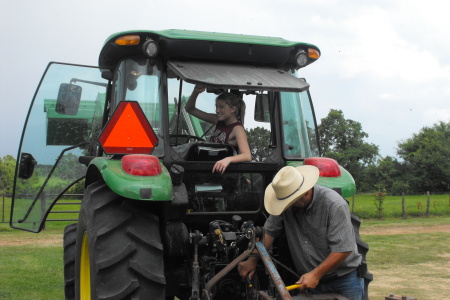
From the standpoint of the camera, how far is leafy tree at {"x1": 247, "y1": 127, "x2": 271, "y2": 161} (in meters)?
4.72

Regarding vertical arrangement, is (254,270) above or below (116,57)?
below

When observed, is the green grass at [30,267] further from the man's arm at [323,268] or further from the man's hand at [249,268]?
the man's arm at [323,268]

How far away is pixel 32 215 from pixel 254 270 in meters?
2.11

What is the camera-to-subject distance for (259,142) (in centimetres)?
477

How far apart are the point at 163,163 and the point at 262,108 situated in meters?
1.17

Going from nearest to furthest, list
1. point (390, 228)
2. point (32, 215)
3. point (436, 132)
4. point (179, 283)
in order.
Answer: point (179, 283) < point (32, 215) < point (390, 228) < point (436, 132)

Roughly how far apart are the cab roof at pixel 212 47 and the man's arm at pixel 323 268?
1563mm

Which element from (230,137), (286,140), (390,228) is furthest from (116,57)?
(390,228)

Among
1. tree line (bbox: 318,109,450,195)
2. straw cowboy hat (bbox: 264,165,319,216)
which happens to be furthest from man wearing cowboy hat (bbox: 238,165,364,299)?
tree line (bbox: 318,109,450,195)

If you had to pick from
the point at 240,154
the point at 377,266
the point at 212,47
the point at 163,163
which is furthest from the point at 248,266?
the point at 377,266

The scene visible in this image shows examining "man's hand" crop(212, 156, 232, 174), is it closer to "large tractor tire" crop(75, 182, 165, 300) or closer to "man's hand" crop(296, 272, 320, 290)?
"large tractor tire" crop(75, 182, 165, 300)

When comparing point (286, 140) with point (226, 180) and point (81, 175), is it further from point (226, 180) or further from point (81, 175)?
point (81, 175)

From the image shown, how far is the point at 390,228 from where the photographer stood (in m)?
18.3

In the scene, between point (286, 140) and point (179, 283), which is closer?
point (179, 283)
